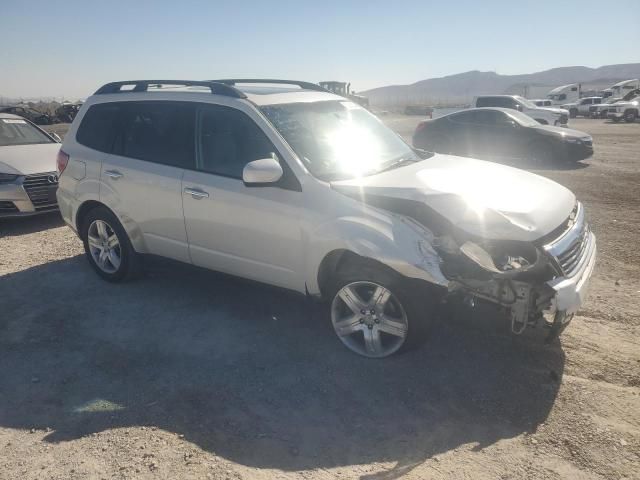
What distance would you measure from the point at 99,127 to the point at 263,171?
2563 mm

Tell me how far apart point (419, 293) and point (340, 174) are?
1112 millimetres

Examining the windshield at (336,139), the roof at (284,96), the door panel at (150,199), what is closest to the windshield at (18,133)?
the door panel at (150,199)

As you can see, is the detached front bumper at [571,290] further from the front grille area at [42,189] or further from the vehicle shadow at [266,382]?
the front grille area at [42,189]

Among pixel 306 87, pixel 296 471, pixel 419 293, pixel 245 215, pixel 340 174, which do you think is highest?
pixel 306 87

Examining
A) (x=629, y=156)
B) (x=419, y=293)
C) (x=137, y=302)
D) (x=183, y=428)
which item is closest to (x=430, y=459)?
(x=419, y=293)

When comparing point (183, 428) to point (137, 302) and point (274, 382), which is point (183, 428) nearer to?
point (274, 382)

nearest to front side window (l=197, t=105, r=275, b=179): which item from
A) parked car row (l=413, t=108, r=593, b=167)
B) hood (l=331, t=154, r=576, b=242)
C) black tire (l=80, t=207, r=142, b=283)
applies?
hood (l=331, t=154, r=576, b=242)

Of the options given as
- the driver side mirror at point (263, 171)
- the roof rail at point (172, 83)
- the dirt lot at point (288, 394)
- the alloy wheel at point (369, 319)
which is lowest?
the dirt lot at point (288, 394)

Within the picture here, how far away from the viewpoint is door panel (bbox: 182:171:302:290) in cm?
386

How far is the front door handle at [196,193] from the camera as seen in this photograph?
13.9 ft

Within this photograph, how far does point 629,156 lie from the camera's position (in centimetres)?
1429

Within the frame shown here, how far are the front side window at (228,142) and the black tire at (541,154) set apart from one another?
36.7 feet

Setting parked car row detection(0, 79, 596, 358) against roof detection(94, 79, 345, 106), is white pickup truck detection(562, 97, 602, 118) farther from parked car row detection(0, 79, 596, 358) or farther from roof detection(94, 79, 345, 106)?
parked car row detection(0, 79, 596, 358)

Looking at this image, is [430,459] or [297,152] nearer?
[430,459]
